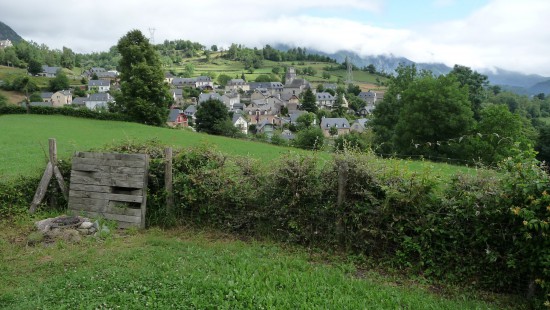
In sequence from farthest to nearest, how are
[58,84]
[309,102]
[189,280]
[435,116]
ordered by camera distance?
[309,102]
[58,84]
[435,116]
[189,280]

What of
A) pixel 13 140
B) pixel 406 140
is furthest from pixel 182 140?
pixel 406 140

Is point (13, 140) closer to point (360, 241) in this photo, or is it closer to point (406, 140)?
point (360, 241)

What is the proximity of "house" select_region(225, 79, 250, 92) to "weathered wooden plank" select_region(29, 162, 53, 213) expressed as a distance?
435 ft

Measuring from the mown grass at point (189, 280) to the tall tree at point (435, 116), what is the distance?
29.9 m

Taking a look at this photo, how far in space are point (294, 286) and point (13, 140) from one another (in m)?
27.2

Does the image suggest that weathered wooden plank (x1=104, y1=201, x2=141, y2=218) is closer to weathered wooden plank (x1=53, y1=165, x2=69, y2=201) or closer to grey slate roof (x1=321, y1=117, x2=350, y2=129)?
weathered wooden plank (x1=53, y1=165, x2=69, y2=201)

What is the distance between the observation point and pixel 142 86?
41906 mm

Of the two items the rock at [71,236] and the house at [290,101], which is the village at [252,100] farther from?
the rock at [71,236]

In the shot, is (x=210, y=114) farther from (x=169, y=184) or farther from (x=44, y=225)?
(x=44, y=225)

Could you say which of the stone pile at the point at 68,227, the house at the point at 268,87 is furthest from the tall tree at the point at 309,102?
the stone pile at the point at 68,227

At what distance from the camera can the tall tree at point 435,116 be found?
3372 centimetres

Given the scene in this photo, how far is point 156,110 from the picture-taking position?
4222cm

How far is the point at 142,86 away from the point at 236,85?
335 feet

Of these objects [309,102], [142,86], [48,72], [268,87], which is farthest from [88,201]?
[268,87]
